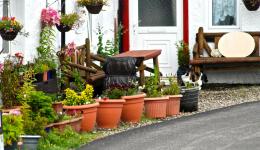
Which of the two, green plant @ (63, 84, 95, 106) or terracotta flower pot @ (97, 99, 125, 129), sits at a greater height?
green plant @ (63, 84, 95, 106)

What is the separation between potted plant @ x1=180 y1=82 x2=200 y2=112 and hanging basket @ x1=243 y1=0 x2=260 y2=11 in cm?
415

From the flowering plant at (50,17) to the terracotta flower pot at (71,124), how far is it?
246cm

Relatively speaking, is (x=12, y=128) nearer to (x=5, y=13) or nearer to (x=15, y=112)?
(x=15, y=112)

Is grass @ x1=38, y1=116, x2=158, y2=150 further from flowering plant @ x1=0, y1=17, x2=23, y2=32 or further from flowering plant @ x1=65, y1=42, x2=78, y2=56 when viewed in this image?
flowering plant @ x1=65, y1=42, x2=78, y2=56

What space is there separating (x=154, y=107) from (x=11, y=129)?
4138 mm

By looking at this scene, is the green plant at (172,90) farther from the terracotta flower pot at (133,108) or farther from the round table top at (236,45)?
A: the round table top at (236,45)

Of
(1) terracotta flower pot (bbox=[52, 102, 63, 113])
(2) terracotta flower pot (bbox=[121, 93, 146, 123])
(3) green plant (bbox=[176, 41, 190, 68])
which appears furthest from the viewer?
(3) green plant (bbox=[176, 41, 190, 68])

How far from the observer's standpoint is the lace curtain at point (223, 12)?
18.0m

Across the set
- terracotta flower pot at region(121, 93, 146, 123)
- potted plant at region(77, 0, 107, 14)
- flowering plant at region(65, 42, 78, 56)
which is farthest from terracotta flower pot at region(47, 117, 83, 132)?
potted plant at region(77, 0, 107, 14)

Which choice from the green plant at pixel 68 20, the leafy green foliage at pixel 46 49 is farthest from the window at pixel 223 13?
the leafy green foliage at pixel 46 49

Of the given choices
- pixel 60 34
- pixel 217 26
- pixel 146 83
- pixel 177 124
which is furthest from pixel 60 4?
pixel 217 26

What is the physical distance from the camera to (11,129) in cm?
924

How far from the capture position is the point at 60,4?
47.5 ft

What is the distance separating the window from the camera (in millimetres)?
18016
